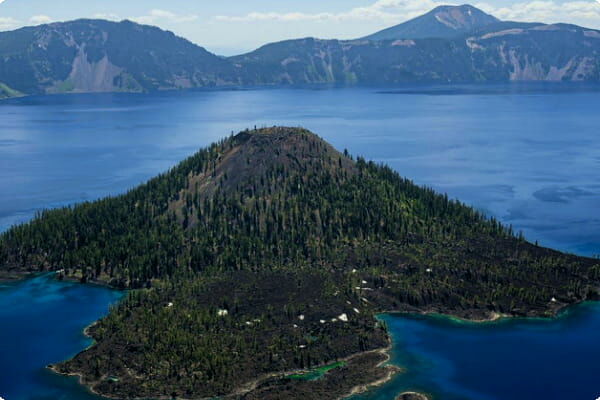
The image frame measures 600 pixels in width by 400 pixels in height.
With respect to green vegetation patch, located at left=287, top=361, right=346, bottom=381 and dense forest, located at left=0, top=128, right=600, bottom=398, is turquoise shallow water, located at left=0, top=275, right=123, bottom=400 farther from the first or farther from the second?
green vegetation patch, located at left=287, top=361, right=346, bottom=381

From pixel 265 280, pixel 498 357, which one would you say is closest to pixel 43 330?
pixel 265 280

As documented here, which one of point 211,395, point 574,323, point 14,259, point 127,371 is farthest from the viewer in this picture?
point 14,259

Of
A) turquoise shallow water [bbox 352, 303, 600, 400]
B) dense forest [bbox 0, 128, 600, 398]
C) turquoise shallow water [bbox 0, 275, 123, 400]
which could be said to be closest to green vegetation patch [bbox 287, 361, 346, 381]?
dense forest [bbox 0, 128, 600, 398]

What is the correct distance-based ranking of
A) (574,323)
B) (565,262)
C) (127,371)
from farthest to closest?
(565,262), (574,323), (127,371)

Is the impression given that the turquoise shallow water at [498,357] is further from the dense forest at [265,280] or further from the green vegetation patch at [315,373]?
the green vegetation patch at [315,373]

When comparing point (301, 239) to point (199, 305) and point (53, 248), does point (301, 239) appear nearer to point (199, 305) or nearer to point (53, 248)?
point (199, 305)

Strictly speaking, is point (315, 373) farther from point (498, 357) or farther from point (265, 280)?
point (265, 280)

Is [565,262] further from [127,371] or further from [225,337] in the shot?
[127,371]

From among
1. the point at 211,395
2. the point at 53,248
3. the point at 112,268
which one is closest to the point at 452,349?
the point at 211,395

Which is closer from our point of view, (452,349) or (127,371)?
(127,371)
